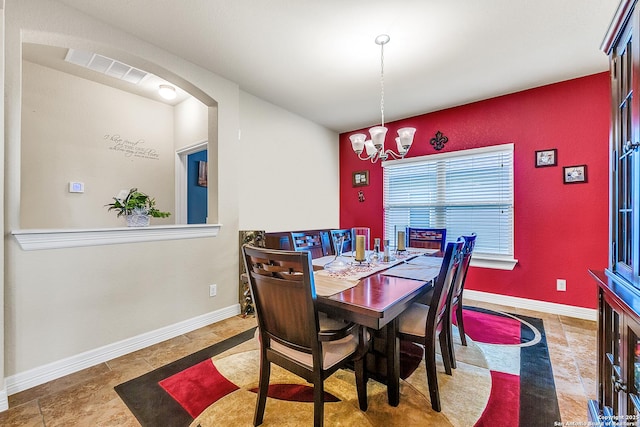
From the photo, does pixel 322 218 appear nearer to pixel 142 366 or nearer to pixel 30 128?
pixel 142 366

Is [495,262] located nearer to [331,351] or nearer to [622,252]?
[622,252]

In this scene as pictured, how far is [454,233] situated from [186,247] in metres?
3.45

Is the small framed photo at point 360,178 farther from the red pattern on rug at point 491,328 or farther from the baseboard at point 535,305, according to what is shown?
the red pattern on rug at point 491,328

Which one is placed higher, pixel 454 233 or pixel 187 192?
pixel 187 192

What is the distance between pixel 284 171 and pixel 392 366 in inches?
116

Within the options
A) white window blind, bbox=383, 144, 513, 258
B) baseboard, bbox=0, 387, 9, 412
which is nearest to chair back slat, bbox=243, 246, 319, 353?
baseboard, bbox=0, 387, 9, 412

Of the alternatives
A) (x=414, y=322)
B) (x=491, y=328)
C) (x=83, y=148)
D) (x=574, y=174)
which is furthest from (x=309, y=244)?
(x=574, y=174)

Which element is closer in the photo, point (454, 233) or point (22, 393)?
point (22, 393)

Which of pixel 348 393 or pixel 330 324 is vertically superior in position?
pixel 330 324

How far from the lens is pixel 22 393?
68.5 inches

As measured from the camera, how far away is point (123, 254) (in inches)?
89.4

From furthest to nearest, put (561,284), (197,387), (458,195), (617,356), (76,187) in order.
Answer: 1. (458,195)
2. (561,284)
3. (76,187)
4. (197,387)
5. (617,356)

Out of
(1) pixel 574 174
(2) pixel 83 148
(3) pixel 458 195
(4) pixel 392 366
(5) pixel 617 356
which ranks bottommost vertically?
(4) pixel 392 366

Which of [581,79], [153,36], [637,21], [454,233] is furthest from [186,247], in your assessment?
[581,79]
